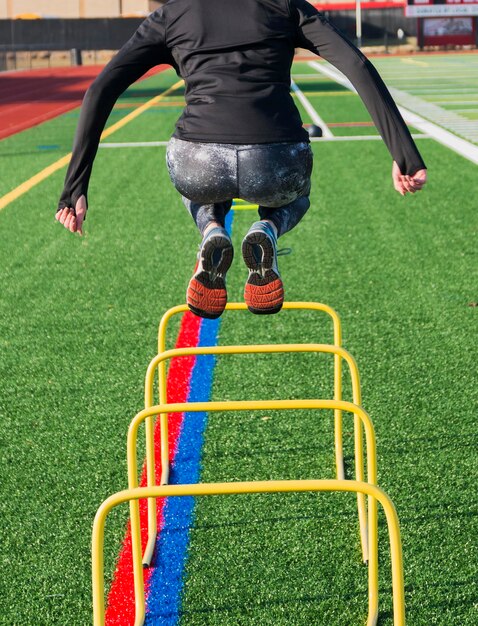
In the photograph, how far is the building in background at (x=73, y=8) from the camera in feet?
231

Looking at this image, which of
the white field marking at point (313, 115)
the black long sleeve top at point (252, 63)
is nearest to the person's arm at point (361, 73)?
the black long sleeve top at point (252, 63)

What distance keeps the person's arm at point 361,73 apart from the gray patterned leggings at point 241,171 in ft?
0.92

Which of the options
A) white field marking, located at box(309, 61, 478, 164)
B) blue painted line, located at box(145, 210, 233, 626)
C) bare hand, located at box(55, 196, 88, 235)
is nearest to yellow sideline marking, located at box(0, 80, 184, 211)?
white field marking, located at box(309, 61, 478, 164)

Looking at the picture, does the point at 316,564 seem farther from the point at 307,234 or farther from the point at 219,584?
the point at 307,234

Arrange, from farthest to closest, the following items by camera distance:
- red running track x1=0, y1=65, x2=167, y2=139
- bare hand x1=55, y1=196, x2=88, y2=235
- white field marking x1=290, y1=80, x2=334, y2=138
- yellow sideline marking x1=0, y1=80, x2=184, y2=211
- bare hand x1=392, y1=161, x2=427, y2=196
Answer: red running track x1=0, y1=65, x2=167, y2=139 → white field marking x1=290, y1=80, x2=334, y2=138 → yellow sideline marking x1=0, y1=80, x2=184, y2=211 → bare hand x1=55, y1=196, x2=88, y2=235 → bare hand x1=392, y1=161, x2=427, y2=196

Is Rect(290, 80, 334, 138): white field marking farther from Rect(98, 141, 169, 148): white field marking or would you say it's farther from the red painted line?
the red painted line

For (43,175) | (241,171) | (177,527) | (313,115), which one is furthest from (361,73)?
(313,115)

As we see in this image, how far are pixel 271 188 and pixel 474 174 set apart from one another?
1055 centimetres

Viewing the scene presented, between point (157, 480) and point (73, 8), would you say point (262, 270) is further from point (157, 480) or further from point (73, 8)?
point (73, 8)

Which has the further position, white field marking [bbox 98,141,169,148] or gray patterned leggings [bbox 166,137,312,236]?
white field marking [bbox 98,141,169,148]

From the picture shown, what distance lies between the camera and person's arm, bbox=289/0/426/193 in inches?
132

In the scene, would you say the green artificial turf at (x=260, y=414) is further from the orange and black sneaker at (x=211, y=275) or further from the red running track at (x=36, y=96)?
the red running track at (x=36, y=96)

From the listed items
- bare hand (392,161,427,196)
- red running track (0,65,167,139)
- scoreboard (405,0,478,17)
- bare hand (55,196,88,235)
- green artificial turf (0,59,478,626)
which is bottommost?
red running track (0,65,167,139)

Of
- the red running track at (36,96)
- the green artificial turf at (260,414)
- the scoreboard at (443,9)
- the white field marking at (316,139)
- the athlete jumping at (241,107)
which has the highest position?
the athlete jumping at (241,107)
